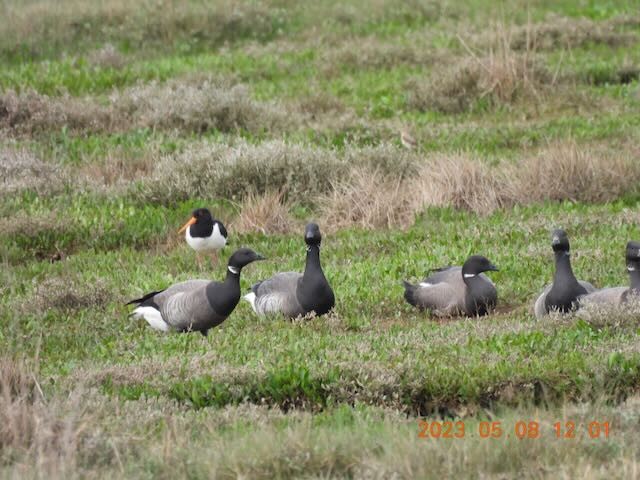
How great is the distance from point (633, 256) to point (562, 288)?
2.20ft

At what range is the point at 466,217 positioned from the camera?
50.5ft

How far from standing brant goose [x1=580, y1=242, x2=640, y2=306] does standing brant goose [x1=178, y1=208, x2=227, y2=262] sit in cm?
464

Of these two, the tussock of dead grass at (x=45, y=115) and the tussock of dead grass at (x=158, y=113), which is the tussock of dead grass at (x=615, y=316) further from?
the tussock of dead grass at (x=45, y=115)

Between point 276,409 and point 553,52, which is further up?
point 553,52

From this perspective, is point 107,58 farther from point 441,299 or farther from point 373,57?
point 441,299

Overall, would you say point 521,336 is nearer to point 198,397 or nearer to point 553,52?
point 198,397

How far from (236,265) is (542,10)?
711 inches

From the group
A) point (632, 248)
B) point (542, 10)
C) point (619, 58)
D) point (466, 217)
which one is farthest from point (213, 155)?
point (542, 10)

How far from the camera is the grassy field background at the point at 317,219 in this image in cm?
792

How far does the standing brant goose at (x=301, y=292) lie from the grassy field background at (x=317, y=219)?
20 centimetres

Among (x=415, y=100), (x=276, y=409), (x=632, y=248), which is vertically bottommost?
(x=276, y=409)

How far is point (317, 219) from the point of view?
52.3 ft

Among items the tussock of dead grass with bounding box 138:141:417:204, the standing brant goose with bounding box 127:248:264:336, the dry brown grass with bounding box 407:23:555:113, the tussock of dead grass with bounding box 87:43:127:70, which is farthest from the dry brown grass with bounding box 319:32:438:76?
the standing brant goose with bounding box 127:248:264:336

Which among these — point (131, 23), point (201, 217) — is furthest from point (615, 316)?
point (131, 23)
